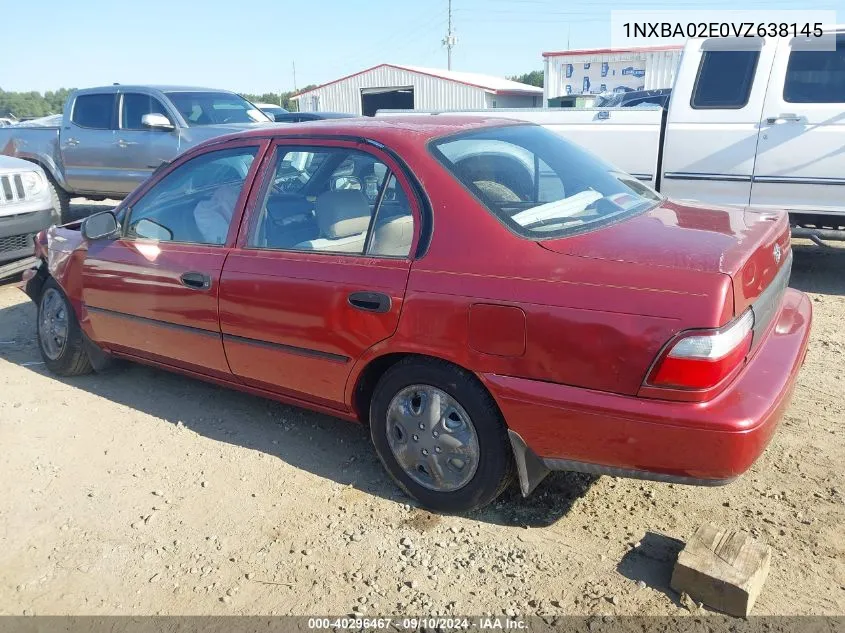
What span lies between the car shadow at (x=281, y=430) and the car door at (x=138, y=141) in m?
4.33

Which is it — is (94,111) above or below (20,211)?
above

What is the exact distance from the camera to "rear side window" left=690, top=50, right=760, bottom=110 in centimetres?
605

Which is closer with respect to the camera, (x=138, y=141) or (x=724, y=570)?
(x=724, y=570)

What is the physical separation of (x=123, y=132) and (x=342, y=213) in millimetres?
7277

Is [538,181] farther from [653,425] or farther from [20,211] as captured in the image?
[20,211]

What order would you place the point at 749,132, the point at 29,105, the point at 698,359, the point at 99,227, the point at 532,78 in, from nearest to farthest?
1. the point at 698,359
2. the point at 99,227
3. the point at 749,132
4. the point at 29,105
5. the point at 532,78

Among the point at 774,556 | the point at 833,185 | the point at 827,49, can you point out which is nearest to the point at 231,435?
the point at 774,556

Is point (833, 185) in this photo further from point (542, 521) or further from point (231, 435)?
point (231, 435)

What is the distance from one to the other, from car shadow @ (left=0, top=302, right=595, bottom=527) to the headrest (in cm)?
116

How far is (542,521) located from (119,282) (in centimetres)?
269

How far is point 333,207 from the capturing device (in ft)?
11.0

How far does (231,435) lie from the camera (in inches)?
152

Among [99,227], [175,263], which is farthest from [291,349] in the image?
[99,227]

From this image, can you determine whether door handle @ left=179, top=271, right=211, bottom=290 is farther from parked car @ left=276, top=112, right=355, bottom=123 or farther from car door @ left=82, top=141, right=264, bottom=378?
parked car @ left=276, top=112, right=355, bottom=123
